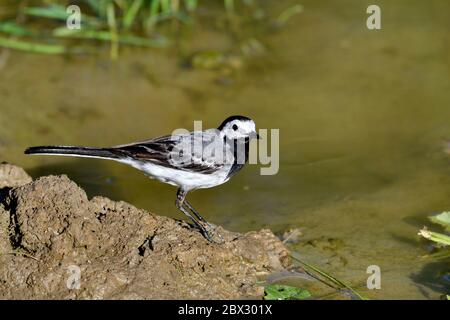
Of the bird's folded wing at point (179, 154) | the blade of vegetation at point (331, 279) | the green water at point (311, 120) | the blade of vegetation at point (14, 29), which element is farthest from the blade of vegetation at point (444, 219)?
the blade of vegetation at point (14, 29)

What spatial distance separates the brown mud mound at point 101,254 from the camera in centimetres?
618

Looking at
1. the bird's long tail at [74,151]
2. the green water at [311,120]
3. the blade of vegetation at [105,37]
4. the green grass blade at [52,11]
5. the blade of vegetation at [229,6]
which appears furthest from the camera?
the blade of vegetation at [229,6]

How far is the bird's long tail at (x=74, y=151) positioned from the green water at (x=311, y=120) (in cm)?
138

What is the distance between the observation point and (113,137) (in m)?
10.0

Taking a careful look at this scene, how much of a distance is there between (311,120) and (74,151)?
4119 millimetres

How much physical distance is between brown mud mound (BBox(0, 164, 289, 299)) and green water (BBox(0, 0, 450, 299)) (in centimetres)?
126

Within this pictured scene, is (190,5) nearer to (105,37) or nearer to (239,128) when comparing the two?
(105,37)

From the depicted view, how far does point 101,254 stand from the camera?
253 inches

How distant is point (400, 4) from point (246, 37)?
2.68 meters

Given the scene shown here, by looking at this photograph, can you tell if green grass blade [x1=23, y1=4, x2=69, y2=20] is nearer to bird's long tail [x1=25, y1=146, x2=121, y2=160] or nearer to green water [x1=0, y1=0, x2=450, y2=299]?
green water [x1=0, y1=0, x2=450, y2=299]

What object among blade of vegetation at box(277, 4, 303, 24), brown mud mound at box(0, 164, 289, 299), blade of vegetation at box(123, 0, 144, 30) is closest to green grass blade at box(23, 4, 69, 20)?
blade of vegetation at box(123, 0, 144, 30)

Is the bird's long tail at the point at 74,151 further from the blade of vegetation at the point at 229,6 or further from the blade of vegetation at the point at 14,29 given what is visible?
the blade of vegetation at the point at 229,6
